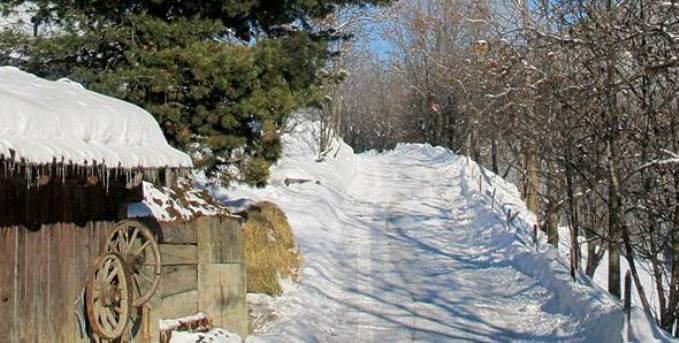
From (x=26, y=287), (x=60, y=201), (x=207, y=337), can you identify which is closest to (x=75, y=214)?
(x=60, y=201)

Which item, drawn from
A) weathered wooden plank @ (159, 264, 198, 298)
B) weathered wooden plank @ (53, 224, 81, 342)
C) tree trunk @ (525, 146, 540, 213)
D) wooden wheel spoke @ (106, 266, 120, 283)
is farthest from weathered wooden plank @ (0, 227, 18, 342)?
tree trunk @ (525, 146, 540, 213)

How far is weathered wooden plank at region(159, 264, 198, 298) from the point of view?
8.68m

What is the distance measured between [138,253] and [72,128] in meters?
1.98

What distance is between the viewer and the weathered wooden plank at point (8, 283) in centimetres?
580

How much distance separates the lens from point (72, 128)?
5938 millimetres

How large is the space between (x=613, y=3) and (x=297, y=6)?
4485 mm

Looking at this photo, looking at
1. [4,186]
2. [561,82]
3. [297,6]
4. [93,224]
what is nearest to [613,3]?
[561,82]

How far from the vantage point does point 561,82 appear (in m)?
11.8

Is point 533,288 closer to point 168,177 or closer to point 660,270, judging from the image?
point 660,270

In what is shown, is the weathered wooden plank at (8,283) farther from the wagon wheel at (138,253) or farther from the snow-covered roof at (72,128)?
the wagon wheel at (138,253)

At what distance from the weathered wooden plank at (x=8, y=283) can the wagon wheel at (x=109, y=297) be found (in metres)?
0.81

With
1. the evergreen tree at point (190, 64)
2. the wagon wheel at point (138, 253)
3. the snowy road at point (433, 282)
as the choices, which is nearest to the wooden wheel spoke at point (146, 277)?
the wagon wheel at point (138, 253)

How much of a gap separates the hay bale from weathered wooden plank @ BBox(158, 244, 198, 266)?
132 inches

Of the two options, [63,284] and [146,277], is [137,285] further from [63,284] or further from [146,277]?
[63,284]
